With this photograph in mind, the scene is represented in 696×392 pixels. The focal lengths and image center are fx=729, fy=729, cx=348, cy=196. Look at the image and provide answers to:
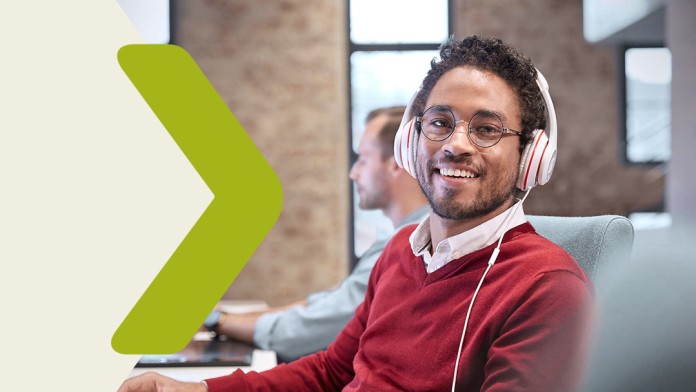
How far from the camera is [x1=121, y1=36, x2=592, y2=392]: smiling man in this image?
930 millimetres

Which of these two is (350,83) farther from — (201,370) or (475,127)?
(475,127)

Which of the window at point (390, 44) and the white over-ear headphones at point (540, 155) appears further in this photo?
the window at point (390, 44)

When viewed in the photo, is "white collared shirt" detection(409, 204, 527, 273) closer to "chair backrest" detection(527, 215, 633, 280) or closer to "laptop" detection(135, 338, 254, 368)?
"chair backrest" detection(527, 215, 633, 280)

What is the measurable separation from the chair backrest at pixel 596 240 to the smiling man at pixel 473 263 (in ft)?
0.31

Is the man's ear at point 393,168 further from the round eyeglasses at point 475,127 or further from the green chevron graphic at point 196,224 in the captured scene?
the round eyeglasses at point 475,127

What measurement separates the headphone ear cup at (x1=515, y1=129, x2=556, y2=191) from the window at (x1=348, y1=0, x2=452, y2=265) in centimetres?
388

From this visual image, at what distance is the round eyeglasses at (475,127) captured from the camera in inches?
42.9

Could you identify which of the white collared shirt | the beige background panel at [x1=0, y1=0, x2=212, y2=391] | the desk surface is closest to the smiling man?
the white collared shirt

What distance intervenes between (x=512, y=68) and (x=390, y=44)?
401 cm

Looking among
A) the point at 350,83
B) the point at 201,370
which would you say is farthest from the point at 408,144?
the point at 350,83

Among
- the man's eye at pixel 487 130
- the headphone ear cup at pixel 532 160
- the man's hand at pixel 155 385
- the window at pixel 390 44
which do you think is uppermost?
the window at pixel 390 44

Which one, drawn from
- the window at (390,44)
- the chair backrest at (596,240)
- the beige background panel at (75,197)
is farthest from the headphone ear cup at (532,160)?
the window at (390,44)

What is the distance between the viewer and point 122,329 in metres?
2.59

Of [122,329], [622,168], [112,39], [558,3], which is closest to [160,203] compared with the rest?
[122,329]
